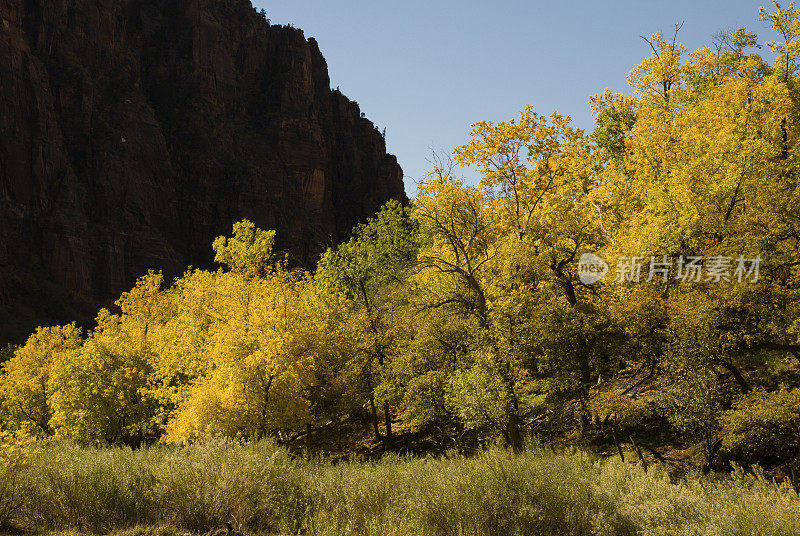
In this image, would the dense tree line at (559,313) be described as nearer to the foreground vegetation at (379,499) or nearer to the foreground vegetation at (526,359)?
the foreground vegetation at (526,359)

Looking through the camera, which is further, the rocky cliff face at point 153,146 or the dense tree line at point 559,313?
the rocky cliff face at point 153,146

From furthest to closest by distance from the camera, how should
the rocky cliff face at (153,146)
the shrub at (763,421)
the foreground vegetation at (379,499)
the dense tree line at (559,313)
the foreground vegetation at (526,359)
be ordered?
the rocky cliff face at (153,146) < the dense tree line at (559,313) < the shrub at (763,421) < the foreground vegetation at (526,359) < the foreground vegetation at (379,499)

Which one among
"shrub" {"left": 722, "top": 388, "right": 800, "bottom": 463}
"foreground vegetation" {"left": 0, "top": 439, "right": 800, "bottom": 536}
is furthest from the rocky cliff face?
"shrub" {"left": 722, "top": 388, "right": 800, "bottom": 463}

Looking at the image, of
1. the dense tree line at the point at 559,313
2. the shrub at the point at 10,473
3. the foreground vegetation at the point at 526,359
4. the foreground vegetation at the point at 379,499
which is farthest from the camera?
the dense tree line at the point at 559,313

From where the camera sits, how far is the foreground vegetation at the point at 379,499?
7.52m

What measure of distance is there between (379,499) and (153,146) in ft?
427

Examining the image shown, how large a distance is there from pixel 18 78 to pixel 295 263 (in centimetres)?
6361

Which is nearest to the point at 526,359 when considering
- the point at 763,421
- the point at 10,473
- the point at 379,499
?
the point at 763,421

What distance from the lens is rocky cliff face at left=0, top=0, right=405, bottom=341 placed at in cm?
9525

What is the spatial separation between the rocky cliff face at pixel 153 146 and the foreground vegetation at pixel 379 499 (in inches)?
3209

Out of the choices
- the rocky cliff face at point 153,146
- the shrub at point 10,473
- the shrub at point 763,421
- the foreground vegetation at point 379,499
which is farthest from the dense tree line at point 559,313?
the rocky cliff face at point 153,146

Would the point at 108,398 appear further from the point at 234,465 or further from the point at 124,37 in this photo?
the point at 124,37

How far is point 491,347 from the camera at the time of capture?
50.8 ft

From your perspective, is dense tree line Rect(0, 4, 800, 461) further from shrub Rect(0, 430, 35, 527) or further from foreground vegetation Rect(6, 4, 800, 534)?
shrub Rect(0, 430, 35, 527)
